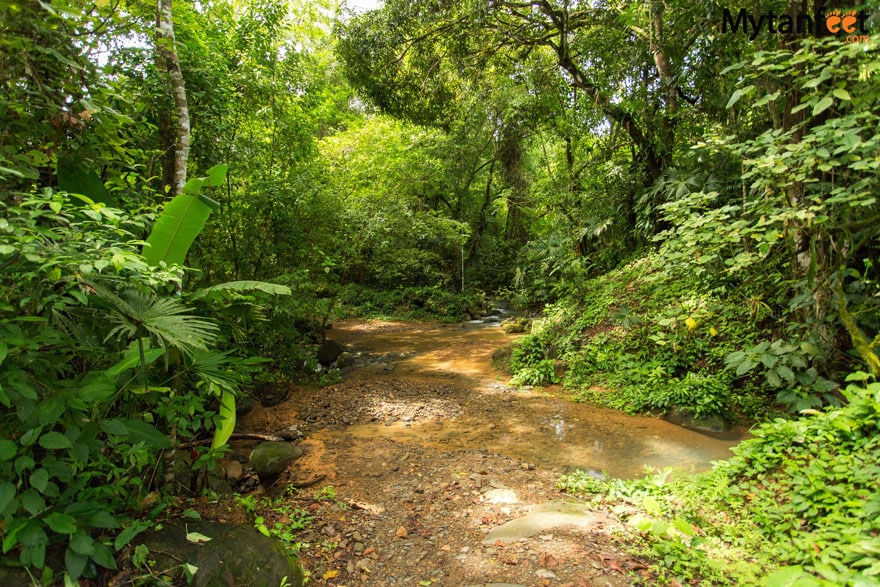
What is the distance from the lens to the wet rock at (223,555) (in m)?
2.32

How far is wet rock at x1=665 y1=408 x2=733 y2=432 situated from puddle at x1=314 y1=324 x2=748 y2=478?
104mm

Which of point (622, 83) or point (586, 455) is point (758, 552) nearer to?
point (586, 455)

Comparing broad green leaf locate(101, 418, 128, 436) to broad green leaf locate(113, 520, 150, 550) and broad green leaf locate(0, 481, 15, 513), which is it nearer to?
broad green leaf locate(0, 481, 15, 513)

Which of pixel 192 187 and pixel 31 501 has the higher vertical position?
pixel 192 187

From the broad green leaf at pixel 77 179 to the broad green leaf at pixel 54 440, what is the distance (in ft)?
5.59

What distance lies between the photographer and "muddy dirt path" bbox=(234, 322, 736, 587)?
9.49ft

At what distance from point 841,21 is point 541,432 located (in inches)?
216

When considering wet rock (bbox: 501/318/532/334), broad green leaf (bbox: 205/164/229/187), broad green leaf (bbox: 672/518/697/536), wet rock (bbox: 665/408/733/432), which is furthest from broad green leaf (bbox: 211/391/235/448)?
wet rock (bbox: 501/318/532/334)

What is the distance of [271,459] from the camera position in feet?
12.7

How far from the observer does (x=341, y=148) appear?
661 inches

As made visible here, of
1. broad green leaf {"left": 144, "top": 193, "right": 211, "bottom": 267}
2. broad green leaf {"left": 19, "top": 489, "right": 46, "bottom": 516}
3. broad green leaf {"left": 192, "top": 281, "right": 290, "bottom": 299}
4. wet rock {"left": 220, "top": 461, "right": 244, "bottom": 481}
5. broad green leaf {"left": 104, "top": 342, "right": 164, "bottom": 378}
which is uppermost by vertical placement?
broad green leaf {"left": 144, "top": 193, "right": 211, "bottom": 267}

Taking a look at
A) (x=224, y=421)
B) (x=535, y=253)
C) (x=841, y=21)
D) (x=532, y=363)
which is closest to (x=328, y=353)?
(x=532, y=363)

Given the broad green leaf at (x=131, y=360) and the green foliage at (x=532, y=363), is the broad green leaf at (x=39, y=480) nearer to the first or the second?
the broad green leaf at (x=131, y=360)

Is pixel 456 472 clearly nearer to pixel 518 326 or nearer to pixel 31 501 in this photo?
pixel 31 501
